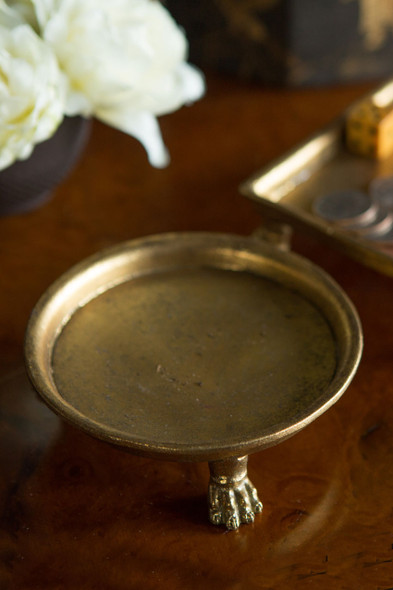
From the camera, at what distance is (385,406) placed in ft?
2.25

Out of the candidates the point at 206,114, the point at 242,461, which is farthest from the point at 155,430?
the point at 206,114

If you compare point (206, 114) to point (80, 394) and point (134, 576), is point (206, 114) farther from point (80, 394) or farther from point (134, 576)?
point (134, 576)

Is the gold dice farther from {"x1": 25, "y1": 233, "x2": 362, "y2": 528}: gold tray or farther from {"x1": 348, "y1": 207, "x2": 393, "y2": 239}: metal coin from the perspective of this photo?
{"x1": 25, "y1": 233, "x2": 362, "y2": 528}: gold tray

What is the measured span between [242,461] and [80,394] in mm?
135

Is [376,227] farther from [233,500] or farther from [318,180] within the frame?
[233,500]

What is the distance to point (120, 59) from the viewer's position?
28.6 inches

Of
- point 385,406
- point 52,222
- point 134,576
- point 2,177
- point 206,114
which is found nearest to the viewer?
point 134,576

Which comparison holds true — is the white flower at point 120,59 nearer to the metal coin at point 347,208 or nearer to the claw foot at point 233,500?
the metal coin at point 347,208

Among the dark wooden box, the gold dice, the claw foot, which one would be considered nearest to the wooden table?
the claw foot

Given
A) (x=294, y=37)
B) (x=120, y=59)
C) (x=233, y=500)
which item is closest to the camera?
(x=233, y=500)

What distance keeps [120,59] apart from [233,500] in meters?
0.40

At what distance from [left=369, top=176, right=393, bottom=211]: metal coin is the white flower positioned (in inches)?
8.4

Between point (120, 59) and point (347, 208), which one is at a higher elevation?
point (120, 59)

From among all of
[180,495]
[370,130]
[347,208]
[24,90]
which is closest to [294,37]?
[370,130]
